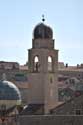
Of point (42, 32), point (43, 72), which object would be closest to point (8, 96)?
point (43, 72)

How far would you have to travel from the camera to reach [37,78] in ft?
146

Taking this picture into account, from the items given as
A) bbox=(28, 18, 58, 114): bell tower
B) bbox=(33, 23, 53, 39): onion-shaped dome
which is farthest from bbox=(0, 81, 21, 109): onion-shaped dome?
bbox=(33, 23, 53, 39): onion-shaped dome

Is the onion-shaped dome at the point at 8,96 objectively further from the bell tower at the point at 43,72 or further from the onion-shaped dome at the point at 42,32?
the onion-shaped dome at the point at 42,32

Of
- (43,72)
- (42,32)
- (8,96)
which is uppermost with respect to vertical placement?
(42,32)

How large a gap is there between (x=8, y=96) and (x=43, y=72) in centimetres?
292

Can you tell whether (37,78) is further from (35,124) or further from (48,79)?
(35,124)

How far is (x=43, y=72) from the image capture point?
4447 cm

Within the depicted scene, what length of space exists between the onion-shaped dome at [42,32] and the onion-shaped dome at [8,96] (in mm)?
4053

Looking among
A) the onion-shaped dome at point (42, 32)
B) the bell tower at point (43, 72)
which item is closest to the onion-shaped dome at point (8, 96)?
the bell tower at point (43, 72)

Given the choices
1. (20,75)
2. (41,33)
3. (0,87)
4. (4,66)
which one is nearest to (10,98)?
(0,87)

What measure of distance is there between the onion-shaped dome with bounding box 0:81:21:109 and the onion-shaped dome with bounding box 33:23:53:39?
4053 mm

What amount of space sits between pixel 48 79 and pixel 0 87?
336cm

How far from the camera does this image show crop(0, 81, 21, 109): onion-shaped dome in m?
43.5

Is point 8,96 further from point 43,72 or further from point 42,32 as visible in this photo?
point 42,32
